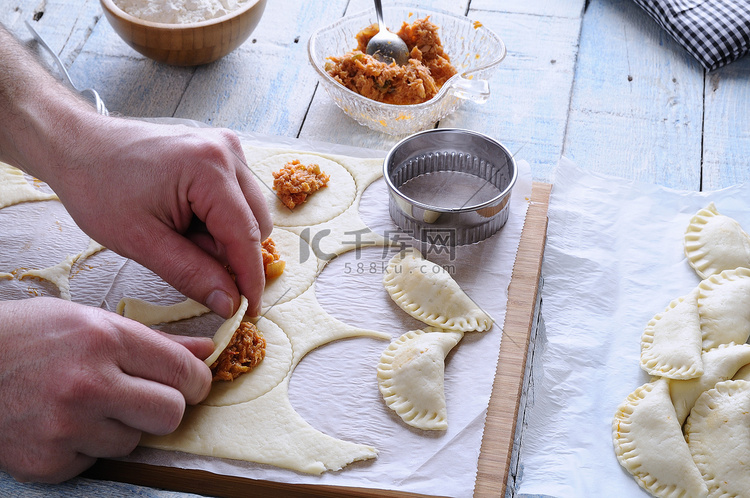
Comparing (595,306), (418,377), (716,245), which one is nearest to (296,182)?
(418,377)

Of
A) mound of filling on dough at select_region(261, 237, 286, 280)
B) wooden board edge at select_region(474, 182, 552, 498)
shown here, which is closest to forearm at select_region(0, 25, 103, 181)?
mound of filling on dough at select_region(261, 237, 286, 280)

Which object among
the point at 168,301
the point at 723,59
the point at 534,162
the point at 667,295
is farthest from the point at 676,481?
the point at 723,59

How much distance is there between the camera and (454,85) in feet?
9.64

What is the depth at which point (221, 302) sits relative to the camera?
2164 millimetres

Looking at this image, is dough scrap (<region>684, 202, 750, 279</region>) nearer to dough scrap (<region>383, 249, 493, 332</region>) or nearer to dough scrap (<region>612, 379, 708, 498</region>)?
dough scrap (<region>612, 379, 708, 498</region>)

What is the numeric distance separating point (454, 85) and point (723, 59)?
1.50 metres

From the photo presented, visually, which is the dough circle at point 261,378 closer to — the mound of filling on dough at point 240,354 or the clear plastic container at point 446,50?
the mound of filling on dough at point 240,354

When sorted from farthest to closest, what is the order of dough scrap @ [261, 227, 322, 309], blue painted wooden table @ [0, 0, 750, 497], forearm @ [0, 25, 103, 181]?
1. blue painted wooden table @ [0, 0, 750, 497]
2. dough scrap @ [261, 227, 322, 309]
3. forearm @ [0, 25, 103, 181]

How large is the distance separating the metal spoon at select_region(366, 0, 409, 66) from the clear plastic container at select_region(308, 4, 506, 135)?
23 cm

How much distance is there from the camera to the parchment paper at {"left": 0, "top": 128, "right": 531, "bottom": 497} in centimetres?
199

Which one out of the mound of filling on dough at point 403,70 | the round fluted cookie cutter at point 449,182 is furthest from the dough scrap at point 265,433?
the mound of filling on dough at point 403,70

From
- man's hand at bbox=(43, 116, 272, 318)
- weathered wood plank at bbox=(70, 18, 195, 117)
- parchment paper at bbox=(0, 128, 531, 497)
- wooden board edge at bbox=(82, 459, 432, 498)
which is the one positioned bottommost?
wooden board edge at bbox=(82, 459, 432, 498)

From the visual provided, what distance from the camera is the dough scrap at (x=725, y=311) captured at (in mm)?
2244

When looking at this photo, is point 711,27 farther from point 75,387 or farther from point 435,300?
point 75,387
